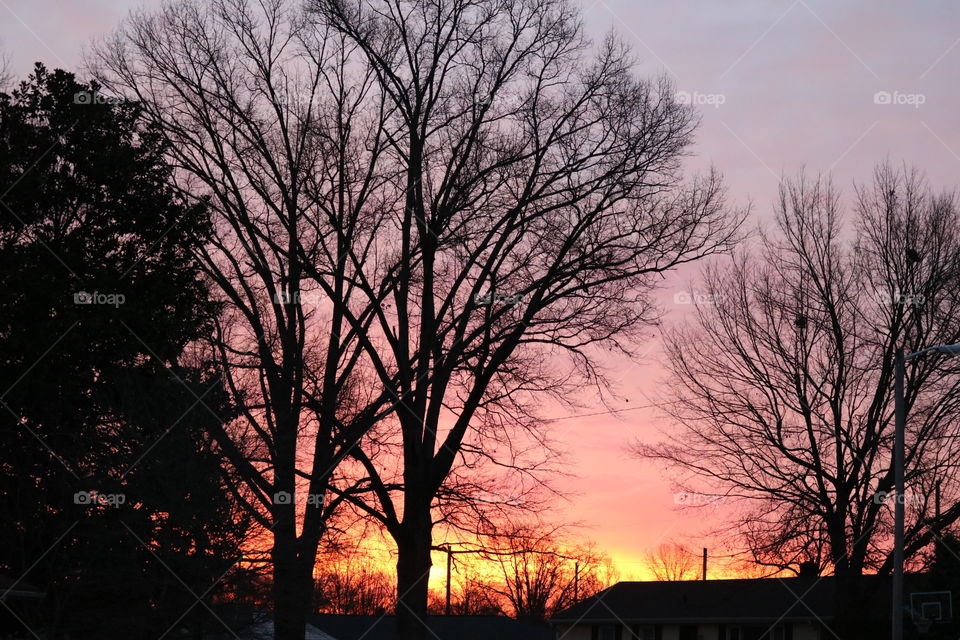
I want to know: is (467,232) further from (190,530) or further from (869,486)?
(869,486)

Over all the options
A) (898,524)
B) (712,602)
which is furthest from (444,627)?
(898,524)

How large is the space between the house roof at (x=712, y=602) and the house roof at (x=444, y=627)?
587cm
